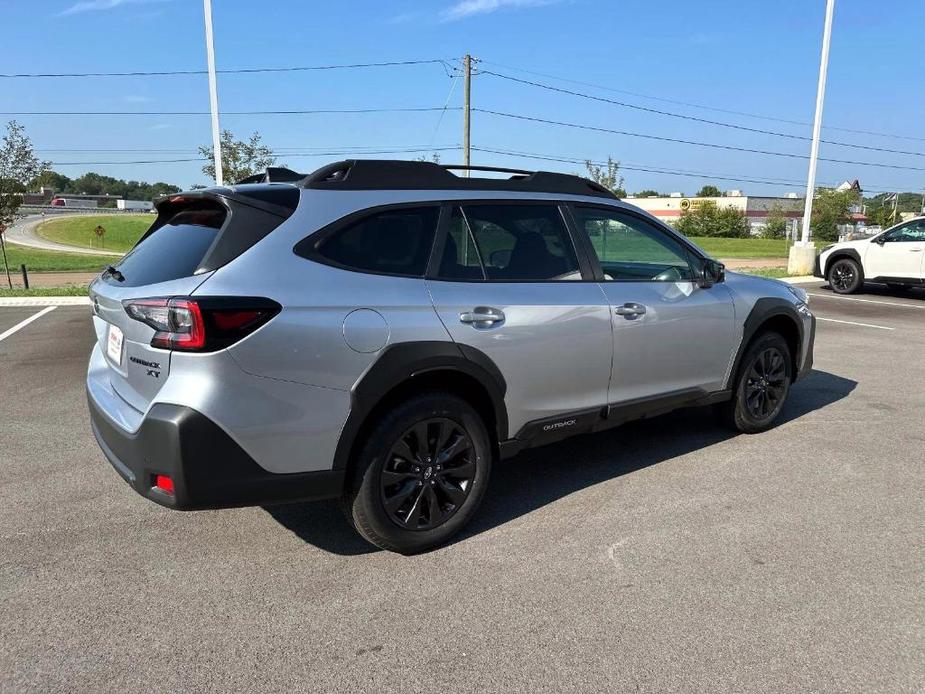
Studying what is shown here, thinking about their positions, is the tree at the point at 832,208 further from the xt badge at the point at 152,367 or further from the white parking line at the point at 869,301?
the xt badge at the point at 152,367

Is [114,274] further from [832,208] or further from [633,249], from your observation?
[832,208]

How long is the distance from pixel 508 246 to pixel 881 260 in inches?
516

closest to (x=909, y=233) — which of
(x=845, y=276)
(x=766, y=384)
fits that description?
(x=845, y=276)

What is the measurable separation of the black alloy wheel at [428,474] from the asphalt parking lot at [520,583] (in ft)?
0.68

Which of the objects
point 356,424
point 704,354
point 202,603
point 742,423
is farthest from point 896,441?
point 202,603

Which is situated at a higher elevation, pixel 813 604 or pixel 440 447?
pixel 440 447

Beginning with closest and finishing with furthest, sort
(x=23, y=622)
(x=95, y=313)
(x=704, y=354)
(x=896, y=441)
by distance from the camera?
(x=23, y=622) < (x=95, y=313) < (x=704, y=354) < (x=896, y=441)

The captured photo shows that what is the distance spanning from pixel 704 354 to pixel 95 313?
351 centimetres

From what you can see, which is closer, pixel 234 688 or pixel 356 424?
pixel 234 688

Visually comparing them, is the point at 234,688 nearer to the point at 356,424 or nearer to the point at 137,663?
the point at 137,663

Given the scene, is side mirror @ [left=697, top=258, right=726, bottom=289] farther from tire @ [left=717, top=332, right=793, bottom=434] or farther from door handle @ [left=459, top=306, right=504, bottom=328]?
door handle @ [left=459, top=306, right=504, bottom=328]

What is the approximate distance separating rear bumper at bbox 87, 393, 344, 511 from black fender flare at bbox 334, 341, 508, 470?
0.21m

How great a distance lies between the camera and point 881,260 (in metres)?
13.8

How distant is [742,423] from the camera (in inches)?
194
